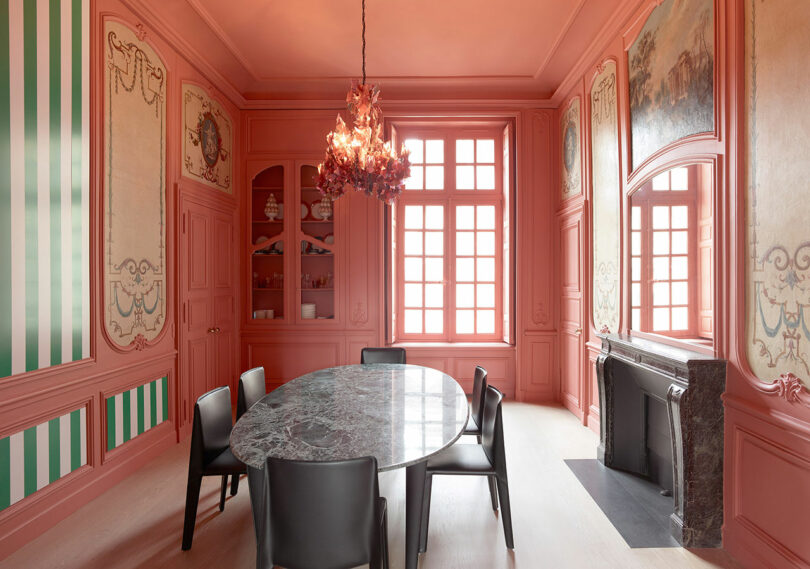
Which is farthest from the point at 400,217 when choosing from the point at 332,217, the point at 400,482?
the point at 400,482

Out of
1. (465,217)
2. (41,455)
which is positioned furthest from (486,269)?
(41,455)

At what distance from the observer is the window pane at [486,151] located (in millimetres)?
5473

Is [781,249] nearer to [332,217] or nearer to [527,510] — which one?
[527,510]

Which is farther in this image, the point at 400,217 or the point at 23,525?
the point at 400,217

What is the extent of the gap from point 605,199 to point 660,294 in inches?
46.6

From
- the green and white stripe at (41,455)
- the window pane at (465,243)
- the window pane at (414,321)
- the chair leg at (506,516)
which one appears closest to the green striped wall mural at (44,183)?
the green and white stripe at (41,455)

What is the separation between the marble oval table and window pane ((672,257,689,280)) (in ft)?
5.32

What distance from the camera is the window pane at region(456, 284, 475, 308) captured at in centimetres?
546

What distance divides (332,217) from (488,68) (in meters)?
2.43

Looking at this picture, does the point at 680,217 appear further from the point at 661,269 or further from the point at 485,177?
the point at 485,177

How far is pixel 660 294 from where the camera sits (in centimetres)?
296

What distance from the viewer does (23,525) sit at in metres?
2.32

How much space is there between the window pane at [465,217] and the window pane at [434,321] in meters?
1.15

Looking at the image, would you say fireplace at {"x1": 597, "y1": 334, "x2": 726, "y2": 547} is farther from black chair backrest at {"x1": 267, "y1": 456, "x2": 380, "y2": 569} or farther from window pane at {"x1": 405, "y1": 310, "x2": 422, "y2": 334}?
window pane at {"x1": 405, "y1": 310, "x2": 422, "y2": 334}
